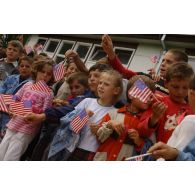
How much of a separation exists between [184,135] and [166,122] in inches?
17.8

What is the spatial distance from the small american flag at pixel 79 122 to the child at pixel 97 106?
0.07m

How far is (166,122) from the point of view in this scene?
1.74 meters

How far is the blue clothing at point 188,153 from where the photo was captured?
4.00 ft

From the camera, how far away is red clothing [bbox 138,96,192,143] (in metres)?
1.70

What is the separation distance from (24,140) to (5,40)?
4.06 ft

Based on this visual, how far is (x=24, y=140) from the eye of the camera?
2.14 m

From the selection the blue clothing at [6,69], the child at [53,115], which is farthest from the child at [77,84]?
the blue clothing at [6,69]

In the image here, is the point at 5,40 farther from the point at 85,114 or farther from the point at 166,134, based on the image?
the point at 166,134

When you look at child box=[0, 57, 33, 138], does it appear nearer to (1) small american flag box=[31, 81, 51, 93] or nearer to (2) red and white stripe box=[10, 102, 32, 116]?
(1) small american flag box=[31, 81, 51, 93]

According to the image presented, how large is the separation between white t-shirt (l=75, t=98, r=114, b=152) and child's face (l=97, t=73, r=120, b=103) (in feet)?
0.19

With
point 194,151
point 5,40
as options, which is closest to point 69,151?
point 194,151

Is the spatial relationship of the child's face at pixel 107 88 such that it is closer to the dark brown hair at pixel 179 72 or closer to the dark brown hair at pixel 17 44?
the dark brown hair at pixel 179 72

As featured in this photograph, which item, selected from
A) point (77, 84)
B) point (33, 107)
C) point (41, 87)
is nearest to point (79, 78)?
point (77, 84)

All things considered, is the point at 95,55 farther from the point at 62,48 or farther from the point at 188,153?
the point at 188,153
